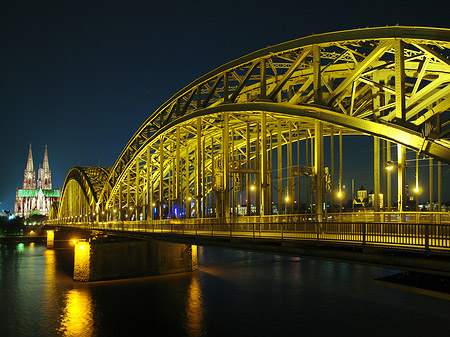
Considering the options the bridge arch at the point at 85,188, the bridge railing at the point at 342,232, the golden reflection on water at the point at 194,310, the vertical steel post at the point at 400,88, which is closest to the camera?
the bridge railing at the point at 342,232

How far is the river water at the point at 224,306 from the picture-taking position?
27.3 meters

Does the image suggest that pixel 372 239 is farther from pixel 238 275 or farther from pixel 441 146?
pixel 238 275

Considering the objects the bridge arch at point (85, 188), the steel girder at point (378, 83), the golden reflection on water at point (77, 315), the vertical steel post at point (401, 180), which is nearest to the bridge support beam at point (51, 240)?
the bridge arch at point (85, 188)

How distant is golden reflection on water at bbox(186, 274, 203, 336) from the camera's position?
27678 millimetres

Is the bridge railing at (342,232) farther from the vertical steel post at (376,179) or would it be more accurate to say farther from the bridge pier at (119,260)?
the bridge pier at (119,260)

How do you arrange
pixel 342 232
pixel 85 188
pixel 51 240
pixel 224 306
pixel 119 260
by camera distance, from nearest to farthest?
pixel 342 232, pixel 224 306, pixel 119 260, pixel 85 188, pixel 51 240

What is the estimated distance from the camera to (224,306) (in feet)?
108

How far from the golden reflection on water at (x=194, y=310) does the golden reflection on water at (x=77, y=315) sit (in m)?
5.63

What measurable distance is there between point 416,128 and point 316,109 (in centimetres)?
562

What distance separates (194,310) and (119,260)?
566 inches

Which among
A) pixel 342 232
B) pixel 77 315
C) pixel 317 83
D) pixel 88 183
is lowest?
pixel 77 315

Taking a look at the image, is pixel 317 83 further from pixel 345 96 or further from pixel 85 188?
pixel 85 188

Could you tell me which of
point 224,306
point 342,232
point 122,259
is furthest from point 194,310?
point 342,232

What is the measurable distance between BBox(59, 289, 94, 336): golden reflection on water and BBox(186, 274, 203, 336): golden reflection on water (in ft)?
18.5
